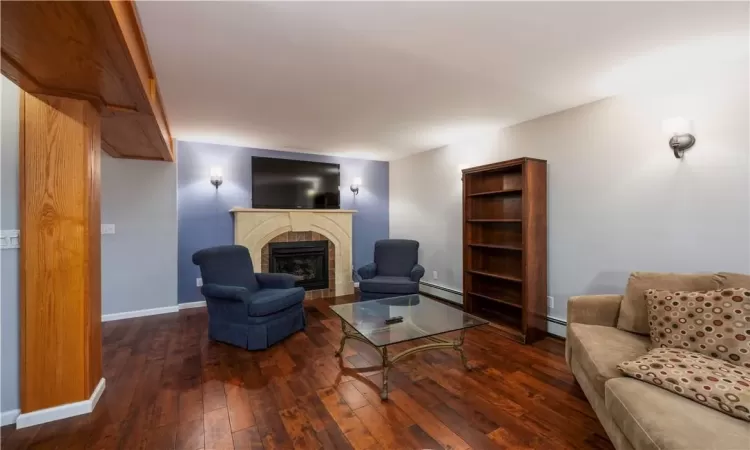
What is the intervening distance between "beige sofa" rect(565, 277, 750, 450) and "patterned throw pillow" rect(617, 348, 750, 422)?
0.03 m

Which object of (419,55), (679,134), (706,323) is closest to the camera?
(706,323)

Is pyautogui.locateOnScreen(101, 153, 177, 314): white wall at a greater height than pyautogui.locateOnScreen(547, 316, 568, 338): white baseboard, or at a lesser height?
greater

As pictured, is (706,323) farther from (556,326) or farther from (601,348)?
(556,326)

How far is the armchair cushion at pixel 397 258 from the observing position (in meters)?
4.55

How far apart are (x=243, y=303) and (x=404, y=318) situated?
58.2 inches

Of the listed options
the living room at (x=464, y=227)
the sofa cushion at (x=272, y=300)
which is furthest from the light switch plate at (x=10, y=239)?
the sofa cushion at (x=272, y=300)

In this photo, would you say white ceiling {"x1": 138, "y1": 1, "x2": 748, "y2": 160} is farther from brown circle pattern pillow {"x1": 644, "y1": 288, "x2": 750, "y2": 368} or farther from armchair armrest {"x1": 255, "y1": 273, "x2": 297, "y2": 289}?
armchair armrest {"x1": 255, "y1": 273, "x2": 297, "y2": 289}

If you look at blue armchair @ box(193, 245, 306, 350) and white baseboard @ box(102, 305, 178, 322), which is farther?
white baseboard @ box(102, 305, 178, 322)

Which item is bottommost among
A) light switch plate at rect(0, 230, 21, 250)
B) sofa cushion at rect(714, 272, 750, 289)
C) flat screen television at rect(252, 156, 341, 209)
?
sofa cushion at rect(714, 272, 750, 289)

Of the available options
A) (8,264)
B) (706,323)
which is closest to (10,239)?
(8,264)

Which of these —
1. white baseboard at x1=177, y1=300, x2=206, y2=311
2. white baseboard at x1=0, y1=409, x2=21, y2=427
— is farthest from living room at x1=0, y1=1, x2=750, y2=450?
white baseboard at x1=177, y1=300, x2=206, y2=311

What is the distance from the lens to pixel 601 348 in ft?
6.28

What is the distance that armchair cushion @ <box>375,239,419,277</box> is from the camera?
455cm

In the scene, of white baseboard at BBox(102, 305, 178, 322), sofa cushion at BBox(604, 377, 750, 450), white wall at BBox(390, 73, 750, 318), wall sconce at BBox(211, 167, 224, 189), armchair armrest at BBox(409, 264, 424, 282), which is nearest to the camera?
sofa cushion at BBox(604, 377, 750, 450)
